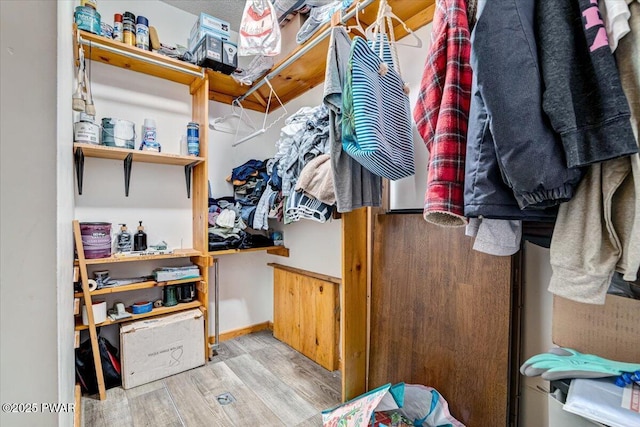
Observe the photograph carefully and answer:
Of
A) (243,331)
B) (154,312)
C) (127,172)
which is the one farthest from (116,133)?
(243,331)

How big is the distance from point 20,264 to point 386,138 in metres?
1.02

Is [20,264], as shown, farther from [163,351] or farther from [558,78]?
[163,351]

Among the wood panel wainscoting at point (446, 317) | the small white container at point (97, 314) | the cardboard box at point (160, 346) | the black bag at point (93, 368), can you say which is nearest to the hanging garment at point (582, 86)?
the wood panel wainscoting at point (446, 317)

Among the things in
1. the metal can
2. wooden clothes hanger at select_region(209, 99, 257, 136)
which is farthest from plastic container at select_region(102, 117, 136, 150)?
wooden clothes hanger at select_region(209, 99, 257, 136)

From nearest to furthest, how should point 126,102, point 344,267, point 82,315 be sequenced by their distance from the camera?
point 344,267
point 82,315
point 126,102

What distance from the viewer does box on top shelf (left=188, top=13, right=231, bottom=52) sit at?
1972 millimetres

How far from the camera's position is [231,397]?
162cm

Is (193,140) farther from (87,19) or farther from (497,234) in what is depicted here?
(497,234)

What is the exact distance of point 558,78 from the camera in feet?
1.71

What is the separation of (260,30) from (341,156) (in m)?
1.11

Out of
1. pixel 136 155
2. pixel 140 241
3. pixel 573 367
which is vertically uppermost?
pixel 136 155

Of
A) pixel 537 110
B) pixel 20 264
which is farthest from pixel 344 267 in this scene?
pixel 20 264

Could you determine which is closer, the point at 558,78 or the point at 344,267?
the point at 558,78

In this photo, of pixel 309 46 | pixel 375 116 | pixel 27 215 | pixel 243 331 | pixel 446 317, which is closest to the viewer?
pixel 27 215
